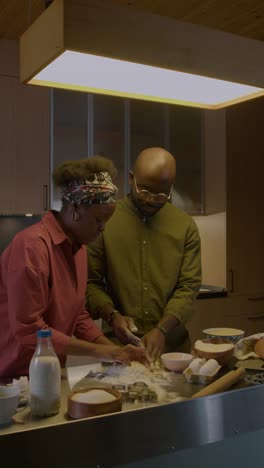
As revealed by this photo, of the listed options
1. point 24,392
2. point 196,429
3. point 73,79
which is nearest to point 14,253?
point 24,392

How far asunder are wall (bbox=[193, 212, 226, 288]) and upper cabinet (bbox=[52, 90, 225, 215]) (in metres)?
0.08

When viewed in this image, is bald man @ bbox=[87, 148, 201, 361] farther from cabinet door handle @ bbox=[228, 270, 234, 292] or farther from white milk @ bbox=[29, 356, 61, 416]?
cabinet door handle @ bbox=[228, 270, 234, 292]

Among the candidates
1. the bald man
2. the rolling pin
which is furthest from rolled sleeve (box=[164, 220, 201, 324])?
the rolling pin

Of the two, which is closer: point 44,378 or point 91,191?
point 44,378

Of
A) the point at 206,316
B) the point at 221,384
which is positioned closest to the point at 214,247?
Result: the point at 206,316

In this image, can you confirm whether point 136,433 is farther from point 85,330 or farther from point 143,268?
point 143,268

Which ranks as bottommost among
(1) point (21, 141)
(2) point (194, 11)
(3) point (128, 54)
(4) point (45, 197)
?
(4) point (45, 197)

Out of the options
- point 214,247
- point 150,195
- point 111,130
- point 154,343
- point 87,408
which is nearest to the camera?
point 87,408

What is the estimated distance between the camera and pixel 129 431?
1127mm

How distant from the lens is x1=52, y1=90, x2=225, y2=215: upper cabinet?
3426mm

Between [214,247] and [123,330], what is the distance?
2.21 metres

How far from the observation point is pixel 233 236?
3.73 metres

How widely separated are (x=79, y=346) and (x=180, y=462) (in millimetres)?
369

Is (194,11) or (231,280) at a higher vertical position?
(194,11)
